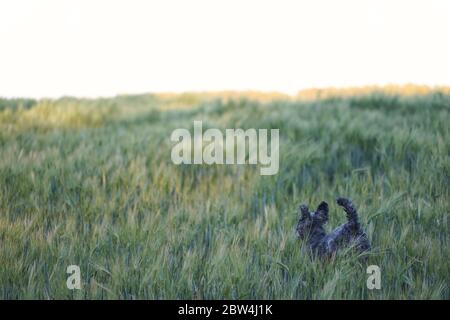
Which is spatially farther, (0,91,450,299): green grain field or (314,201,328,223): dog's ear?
(314,201,328,223): dog's ear

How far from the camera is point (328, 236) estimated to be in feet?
7.30

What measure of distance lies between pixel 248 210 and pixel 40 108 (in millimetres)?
4305

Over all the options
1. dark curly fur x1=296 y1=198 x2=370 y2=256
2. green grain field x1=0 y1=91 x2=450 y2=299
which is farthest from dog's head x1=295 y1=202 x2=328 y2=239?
green grain field x1=0 y1=91 x2=450 y2=299

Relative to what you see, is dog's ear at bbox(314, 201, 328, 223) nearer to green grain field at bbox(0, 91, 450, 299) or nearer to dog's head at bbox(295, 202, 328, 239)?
dog's head at bbox(295, 202, 328, 239)

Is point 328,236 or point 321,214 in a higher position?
point 321,214

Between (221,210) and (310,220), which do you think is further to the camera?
(221,210)

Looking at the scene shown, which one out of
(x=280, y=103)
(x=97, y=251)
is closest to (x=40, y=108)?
(x=280, y=103)

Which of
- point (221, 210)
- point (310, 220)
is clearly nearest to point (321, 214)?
point (310, 220)

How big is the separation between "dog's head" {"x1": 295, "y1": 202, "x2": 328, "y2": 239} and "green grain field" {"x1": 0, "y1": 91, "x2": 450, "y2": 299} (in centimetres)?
12

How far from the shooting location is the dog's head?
2.21 meters

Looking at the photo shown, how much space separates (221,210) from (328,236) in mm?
845

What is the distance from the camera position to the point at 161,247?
2.31 metres

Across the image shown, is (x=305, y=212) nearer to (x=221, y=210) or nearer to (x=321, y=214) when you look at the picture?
(x=321, y=214)

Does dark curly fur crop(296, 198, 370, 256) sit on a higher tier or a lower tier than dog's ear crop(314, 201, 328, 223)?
lower
